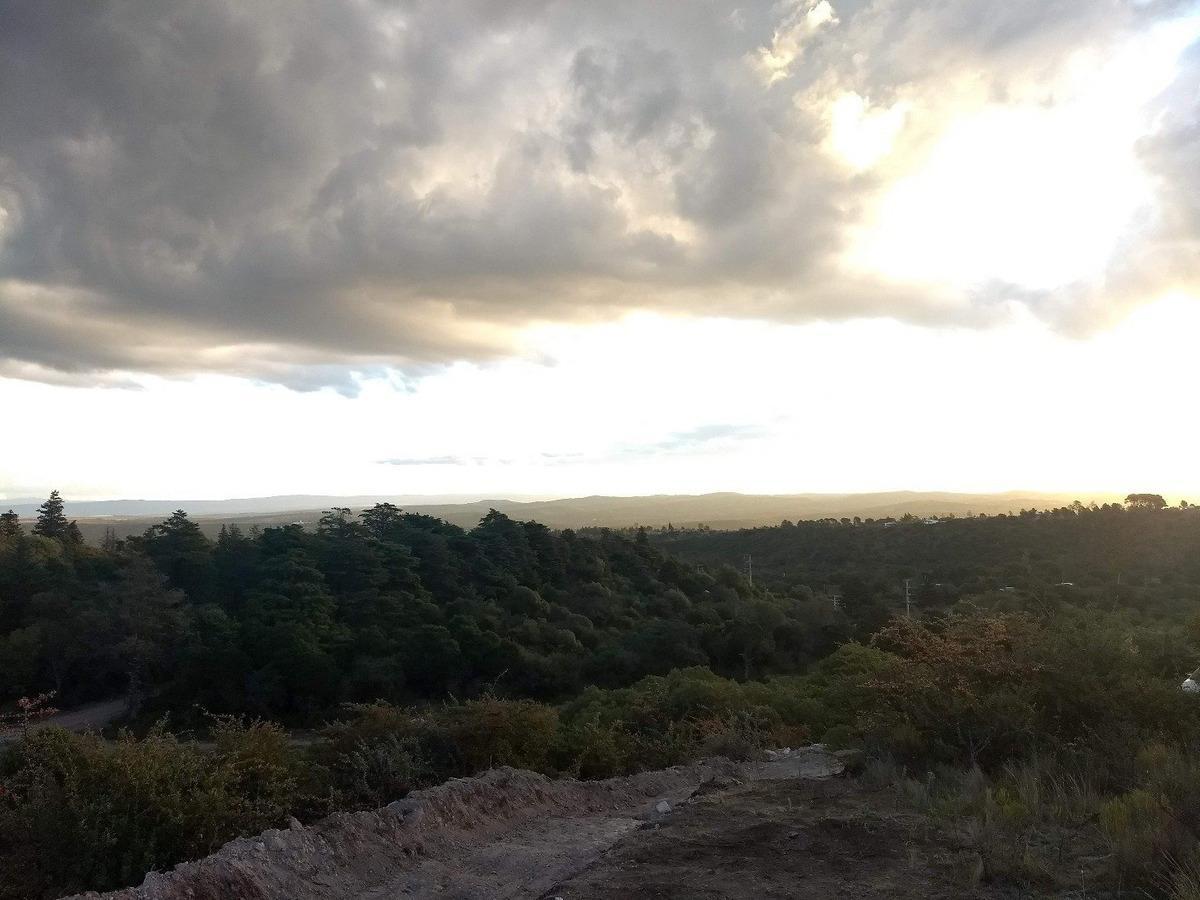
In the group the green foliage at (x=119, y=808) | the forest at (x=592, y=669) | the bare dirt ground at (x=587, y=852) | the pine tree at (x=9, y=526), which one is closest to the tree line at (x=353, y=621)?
the forest at (x=592, y=669)

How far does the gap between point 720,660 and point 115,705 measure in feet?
92.3

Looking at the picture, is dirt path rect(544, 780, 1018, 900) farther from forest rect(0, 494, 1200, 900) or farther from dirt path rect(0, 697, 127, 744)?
dirt path rect(0, 697, 127, 744)

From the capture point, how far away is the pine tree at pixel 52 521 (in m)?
56.7

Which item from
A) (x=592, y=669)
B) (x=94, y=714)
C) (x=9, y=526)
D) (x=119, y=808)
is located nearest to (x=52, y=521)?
(x=9, y=526)

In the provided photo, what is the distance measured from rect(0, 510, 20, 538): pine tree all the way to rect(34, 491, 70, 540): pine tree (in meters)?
1.38

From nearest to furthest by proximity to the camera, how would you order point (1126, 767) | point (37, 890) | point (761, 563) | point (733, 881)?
1. point (733, 881)
2. point (37, 890)
3. point (1126, 767)
4. point (761, 563)

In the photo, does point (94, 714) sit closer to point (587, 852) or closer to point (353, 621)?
point (353, 621)

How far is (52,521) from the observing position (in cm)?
5806

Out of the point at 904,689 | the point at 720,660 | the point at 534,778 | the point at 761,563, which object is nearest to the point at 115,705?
the point at 720,660

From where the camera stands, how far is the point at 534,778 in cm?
1032

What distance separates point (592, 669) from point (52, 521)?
45755mm

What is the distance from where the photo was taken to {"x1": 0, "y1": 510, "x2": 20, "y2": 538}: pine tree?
52281mm

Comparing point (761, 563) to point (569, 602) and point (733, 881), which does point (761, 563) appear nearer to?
point (569, 602)

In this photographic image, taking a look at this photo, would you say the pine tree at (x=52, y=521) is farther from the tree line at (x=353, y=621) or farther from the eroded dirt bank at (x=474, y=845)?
the eroded dirt bank at (x=474, y=845)
